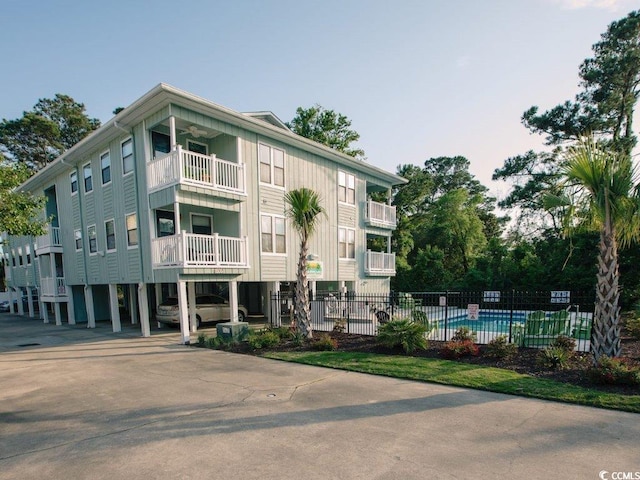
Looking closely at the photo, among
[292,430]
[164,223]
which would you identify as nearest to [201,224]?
[164,223]

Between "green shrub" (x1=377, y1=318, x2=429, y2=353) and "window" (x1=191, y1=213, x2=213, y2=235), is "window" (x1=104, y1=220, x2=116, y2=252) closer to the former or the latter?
"window" (x1=191, y1=213, x2=213, y2=235)

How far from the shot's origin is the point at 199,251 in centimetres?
1221

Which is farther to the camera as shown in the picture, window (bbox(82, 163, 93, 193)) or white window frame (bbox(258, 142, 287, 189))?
window (bbox(82, 163, 93, 193))

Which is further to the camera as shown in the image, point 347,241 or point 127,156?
point 347,241

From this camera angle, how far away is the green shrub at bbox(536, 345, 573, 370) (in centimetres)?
734

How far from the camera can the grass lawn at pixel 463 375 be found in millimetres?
5746

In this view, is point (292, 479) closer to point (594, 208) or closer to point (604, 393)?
point (604, 393)

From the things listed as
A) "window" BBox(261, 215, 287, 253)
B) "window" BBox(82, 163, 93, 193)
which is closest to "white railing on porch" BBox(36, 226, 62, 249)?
"window" BBox(82, 163, 93, 193)

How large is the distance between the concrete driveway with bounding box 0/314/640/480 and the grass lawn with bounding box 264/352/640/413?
33 centimetres

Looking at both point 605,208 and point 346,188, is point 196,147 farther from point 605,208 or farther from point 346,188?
point 605,208

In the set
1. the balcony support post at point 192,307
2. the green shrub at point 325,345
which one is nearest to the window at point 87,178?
the balcony support post at point 192,307

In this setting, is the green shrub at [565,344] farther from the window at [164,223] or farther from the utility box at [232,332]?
the window at [164,223]

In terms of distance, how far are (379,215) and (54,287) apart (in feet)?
64.1

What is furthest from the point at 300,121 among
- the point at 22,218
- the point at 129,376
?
the point at 129,376
